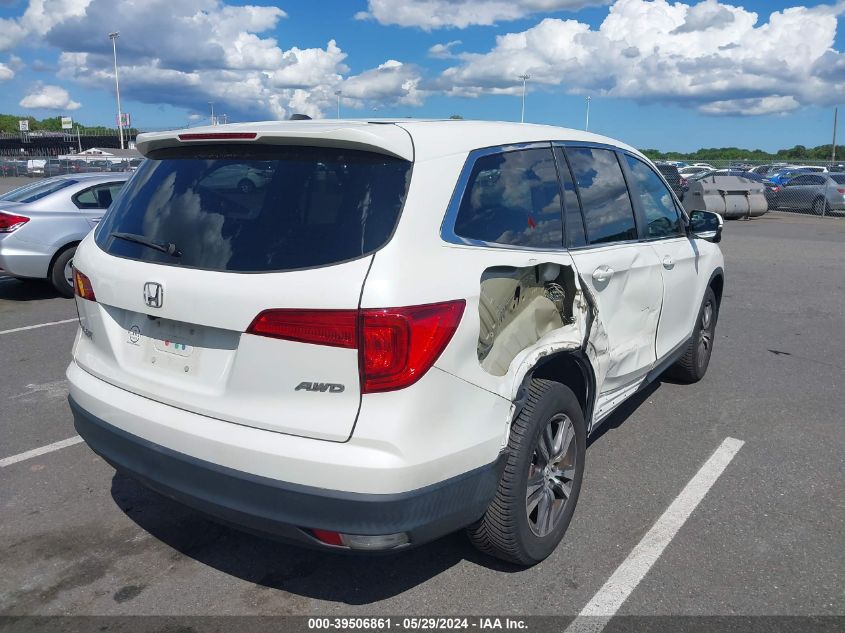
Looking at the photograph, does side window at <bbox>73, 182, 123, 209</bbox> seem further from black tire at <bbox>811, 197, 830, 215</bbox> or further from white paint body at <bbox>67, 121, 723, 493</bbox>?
black tire at <bbox>811, 197, 830, 215</bbox>

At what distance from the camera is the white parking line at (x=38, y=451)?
14.1 ft

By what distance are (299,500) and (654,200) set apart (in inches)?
127

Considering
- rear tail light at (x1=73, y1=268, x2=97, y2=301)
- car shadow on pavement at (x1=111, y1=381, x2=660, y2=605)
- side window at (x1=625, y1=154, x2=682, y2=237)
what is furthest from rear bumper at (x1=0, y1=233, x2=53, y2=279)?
side window at (x1=625, y1=154, x2=682, y2=237)

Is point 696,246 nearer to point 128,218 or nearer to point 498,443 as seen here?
point 498,443

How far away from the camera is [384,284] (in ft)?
7.86

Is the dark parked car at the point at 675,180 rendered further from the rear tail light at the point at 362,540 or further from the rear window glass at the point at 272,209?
the rear tail light at the point at 362,540

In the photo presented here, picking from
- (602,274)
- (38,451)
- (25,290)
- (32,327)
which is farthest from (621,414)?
(25,290)

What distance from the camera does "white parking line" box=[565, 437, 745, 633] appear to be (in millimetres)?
2896

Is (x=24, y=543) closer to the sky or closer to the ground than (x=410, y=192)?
closer to the ground

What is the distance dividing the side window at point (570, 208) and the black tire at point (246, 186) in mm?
1477

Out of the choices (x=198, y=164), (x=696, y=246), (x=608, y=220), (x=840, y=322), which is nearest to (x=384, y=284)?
(x=198, y=164)

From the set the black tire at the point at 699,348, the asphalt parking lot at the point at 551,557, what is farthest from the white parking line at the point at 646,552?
the black tire at the point at 699,348

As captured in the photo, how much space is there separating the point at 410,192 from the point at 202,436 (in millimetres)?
1134

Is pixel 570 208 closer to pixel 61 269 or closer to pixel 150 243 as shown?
pixel 150 243
